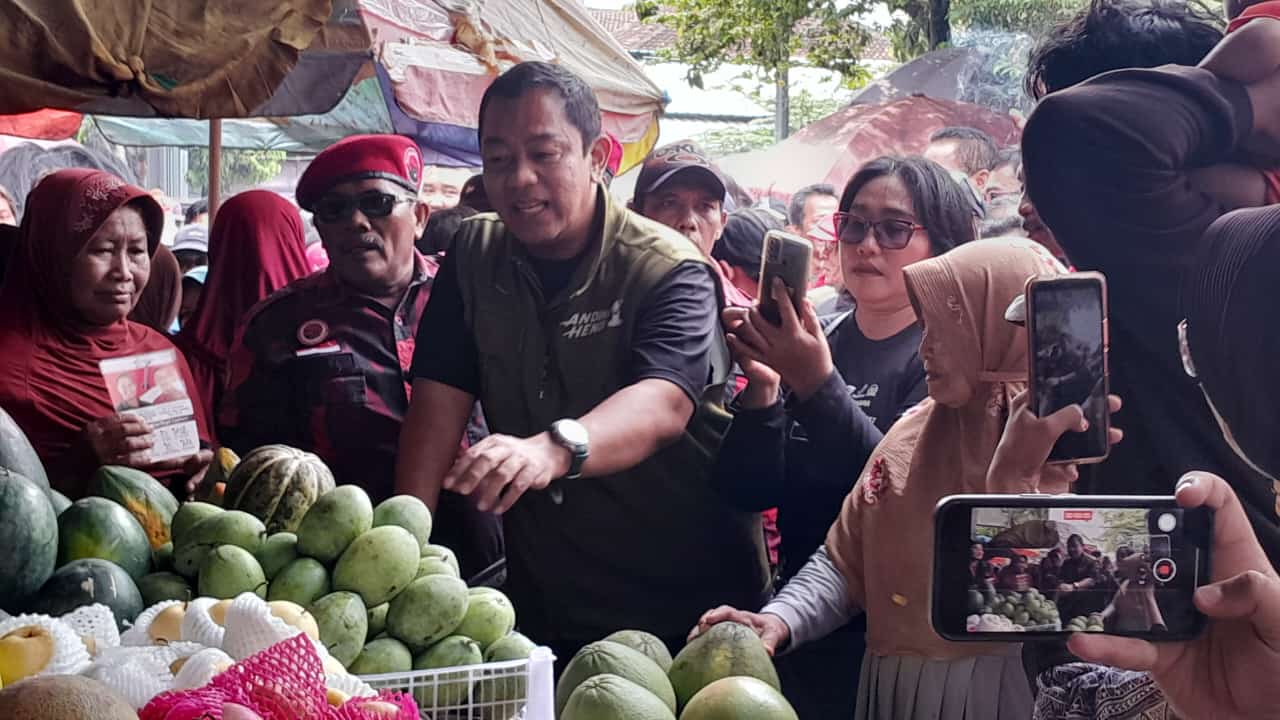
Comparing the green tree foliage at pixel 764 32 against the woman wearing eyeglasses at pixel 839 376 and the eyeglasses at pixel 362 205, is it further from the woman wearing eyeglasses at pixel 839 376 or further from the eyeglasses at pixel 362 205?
the eyeglasses at pixel 362 205

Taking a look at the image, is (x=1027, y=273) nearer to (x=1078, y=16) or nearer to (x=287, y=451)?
(x=1078, y=16)

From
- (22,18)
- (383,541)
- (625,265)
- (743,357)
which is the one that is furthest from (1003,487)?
(22,18)

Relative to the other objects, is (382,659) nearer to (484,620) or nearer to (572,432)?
(484,620)

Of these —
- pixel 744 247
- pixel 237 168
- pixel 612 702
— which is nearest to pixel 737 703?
pixel 612 702

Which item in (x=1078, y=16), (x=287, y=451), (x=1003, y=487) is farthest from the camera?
(x=1078, y=16)

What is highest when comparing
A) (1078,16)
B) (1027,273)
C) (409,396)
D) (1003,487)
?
(1078,16)

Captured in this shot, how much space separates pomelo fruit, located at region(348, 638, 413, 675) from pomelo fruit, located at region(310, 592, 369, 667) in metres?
0.02

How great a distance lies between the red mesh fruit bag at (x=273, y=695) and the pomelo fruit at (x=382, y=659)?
22.6 inches

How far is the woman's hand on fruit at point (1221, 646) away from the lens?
1.95 metres

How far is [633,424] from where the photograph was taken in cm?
Result: 321

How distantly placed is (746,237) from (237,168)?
159cm

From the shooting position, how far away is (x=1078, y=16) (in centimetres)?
322

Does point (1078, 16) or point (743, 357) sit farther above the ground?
point (1078, 16)

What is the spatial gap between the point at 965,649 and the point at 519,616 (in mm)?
1083
